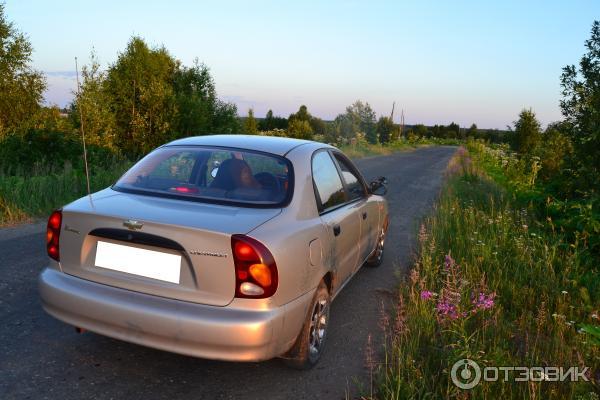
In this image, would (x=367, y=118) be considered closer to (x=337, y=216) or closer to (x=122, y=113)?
(x=122, y=113)

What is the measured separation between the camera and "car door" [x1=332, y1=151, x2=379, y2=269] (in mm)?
4559

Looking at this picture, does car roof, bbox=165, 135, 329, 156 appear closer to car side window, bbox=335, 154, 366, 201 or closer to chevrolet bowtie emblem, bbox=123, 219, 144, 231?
car side window, bbox=335, 154, 366, 201

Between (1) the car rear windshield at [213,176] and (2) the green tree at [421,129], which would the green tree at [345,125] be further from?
(2) the green tree at [421,129]

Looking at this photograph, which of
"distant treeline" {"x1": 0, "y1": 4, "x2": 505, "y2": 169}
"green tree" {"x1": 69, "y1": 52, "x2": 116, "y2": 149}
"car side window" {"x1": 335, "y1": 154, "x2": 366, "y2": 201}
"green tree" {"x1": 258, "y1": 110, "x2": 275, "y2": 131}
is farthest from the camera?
"green tree" {"x1": 258, "y1": 110, "x2": 275, "y2": 131}

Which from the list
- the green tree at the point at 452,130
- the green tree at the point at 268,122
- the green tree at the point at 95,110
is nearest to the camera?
the green tree at the point at 95,110

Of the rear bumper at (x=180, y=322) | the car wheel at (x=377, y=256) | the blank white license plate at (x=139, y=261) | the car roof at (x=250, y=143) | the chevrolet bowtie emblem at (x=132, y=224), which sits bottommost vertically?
the car wheel at (x=377, y=256)

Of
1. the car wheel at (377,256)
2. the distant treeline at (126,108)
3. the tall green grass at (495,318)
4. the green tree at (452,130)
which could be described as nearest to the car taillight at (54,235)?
the tall green grass at (495,318)

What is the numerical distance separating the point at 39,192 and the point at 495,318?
24.0ft

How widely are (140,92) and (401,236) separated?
19.7m

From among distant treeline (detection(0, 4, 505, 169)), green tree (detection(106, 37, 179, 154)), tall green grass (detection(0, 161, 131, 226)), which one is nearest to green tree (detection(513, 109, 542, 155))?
distant treeline (detection(0, 4, 505, 169))

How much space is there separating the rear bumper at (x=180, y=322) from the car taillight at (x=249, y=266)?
9 cm

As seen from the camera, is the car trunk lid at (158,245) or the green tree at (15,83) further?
the green tree at (15,83)

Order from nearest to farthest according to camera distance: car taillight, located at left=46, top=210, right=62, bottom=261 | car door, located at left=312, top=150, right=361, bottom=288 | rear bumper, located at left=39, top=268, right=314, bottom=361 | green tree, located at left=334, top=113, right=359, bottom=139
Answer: rear bumper, located at left=39, top=268, right=314, bottom=361 < car taillight, located at left=46, top=210, right=62, bottom=261 < car door, located at left=312, top=150, right=361, bottom=288 < green tree, located at left=334, top=113, right=359, bottom=139

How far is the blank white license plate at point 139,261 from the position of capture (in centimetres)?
265
